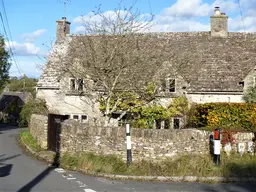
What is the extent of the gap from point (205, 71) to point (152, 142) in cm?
1775

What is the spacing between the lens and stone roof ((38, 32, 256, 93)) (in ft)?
96.1

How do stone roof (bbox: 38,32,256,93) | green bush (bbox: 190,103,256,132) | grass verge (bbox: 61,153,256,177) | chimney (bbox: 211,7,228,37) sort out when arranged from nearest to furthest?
grass verge (bbox: 61,153,256,177), green bush (bbox: 190,103,256,132), stone roof (bbox: 38,32,256,93), chimney (bbox: 211,7,228,37)

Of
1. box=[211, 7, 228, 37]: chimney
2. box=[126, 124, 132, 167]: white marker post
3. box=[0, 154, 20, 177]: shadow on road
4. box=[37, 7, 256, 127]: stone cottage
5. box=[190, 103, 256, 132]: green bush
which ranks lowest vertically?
box=[0, 154, 20, 177]: shadow on road

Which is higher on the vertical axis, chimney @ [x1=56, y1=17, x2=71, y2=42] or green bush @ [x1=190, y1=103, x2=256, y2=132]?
chimney @ [x1=56, y1=17, x2=71, y2=42]

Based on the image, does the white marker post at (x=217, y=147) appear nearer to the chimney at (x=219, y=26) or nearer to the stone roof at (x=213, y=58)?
the stone roof at (x=213, y=58)

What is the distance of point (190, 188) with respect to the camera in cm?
1096

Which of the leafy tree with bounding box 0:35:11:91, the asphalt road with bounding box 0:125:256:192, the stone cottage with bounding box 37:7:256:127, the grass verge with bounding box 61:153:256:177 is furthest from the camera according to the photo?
the leafy tree with bounding box 0:35:11:91

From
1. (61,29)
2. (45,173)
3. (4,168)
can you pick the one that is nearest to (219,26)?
(61,29)

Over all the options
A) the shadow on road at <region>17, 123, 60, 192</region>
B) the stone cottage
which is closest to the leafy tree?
the stone cottage

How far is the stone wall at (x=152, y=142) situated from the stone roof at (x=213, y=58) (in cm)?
1405

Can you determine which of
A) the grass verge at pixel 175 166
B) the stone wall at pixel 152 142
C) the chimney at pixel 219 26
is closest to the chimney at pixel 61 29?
the chimney at pixel 219 26

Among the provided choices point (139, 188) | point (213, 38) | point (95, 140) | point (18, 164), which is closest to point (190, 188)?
point (139, 188)

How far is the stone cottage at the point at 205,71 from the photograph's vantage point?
94.7 ft

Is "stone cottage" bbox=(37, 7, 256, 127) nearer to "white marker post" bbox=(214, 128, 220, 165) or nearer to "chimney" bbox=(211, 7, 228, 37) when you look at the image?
"chimney" bbox=(211, 7, 228, 37)
